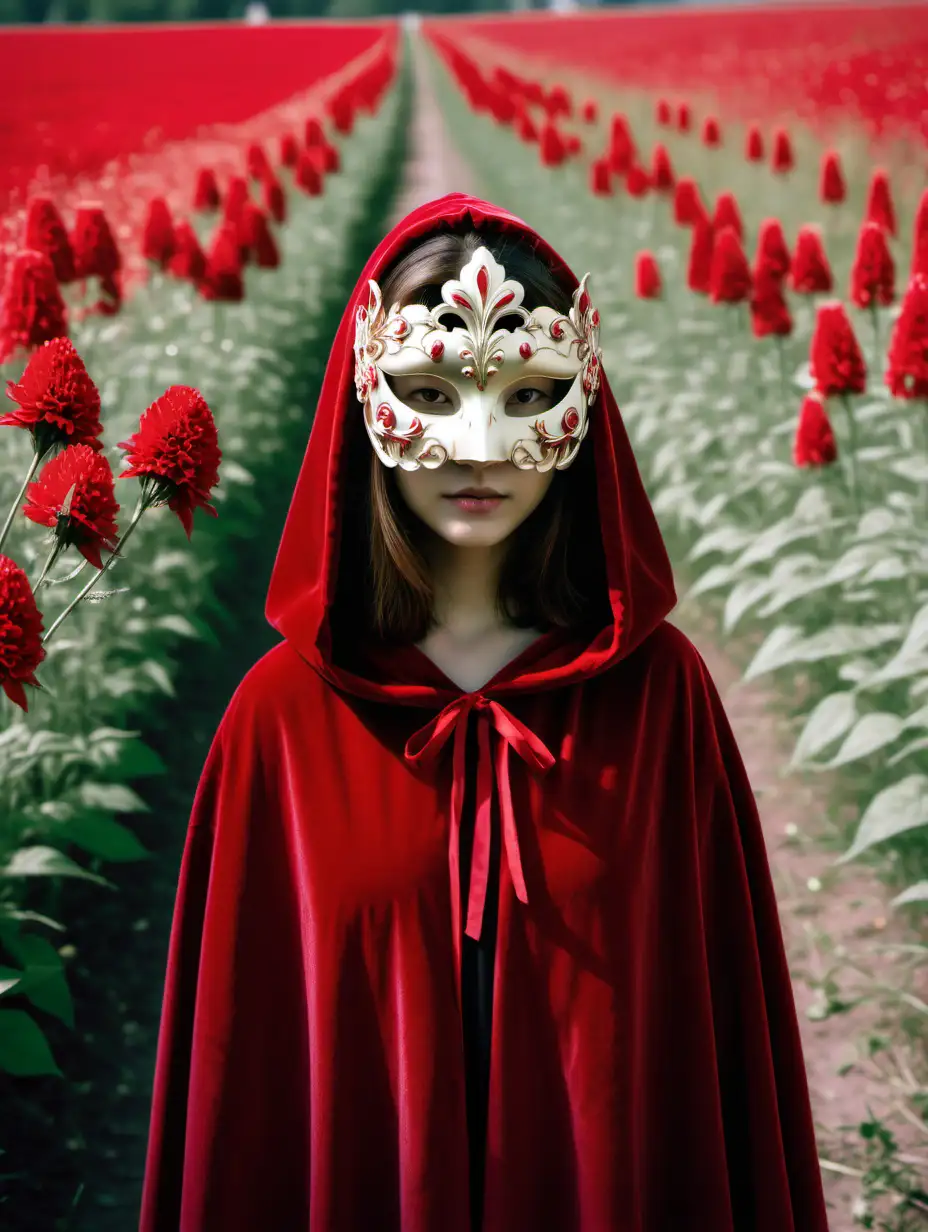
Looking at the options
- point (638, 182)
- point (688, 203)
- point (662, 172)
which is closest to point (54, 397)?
point (688, 203)

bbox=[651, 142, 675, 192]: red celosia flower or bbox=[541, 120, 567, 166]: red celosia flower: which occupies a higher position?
bbox=[541, 120, 567, 166]: red celosia flower

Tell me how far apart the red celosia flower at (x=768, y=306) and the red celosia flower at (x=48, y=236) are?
7.60 ft

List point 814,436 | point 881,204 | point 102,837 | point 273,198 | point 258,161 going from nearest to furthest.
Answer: point 102,837 → point 814,436 → point 881,204 → point 273,198 → point 258,161

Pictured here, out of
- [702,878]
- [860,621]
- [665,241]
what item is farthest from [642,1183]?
[665,241]

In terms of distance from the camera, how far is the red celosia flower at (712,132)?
6895mm

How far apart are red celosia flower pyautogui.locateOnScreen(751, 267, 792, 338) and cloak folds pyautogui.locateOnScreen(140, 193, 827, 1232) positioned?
310cm

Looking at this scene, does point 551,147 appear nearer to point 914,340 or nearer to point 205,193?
point 205,193

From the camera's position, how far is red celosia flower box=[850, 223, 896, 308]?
14.0ft

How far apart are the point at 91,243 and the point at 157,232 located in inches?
42.0

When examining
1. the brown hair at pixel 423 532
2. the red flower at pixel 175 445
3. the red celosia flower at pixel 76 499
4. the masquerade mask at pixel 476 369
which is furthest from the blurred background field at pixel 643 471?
the masquerade mask at pixel 476 369

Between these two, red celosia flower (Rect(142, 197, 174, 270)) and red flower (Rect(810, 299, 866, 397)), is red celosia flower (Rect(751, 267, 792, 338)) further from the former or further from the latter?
red celosia flower (Rect(142, 197, 174, 270))

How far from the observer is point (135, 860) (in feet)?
13.4

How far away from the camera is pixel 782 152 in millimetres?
5867

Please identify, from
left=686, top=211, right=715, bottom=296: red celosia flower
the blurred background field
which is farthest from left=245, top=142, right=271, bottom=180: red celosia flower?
left=686, top=211, right=715, bottom=296: red celosia flower
